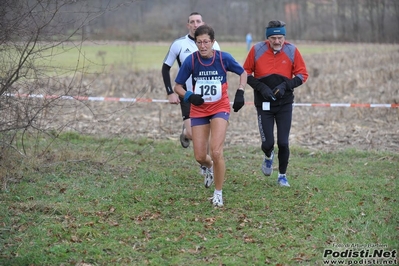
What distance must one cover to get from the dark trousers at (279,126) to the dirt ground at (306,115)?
2.36 metres

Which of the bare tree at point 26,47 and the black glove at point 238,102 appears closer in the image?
the bare tree at point 26,47

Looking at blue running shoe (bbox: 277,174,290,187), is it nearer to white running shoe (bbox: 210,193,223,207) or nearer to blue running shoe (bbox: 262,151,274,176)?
blue running shoe (bbox: 262,151,274,176)

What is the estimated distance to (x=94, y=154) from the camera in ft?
34.3

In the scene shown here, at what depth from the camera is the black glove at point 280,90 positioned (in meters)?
8.52

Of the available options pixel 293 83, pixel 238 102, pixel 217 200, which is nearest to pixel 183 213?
pixel 217 200

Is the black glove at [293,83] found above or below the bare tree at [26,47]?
below

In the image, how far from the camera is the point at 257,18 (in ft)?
220

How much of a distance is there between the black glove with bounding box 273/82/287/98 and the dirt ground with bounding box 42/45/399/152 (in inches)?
101

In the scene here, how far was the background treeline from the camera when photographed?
145ft

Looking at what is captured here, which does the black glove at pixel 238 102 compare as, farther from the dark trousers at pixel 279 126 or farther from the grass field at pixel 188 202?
the grass field at pixel 188 202

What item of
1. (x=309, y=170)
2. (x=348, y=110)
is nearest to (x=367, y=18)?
(x=348, y=110)

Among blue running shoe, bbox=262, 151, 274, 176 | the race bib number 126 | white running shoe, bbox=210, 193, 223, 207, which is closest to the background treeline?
blue running shoe, bbox=262, 151, 274, 176

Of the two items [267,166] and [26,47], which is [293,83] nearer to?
[267,166]

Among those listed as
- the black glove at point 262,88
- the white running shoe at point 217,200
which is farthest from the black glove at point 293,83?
the white running shoe at point 217,200
